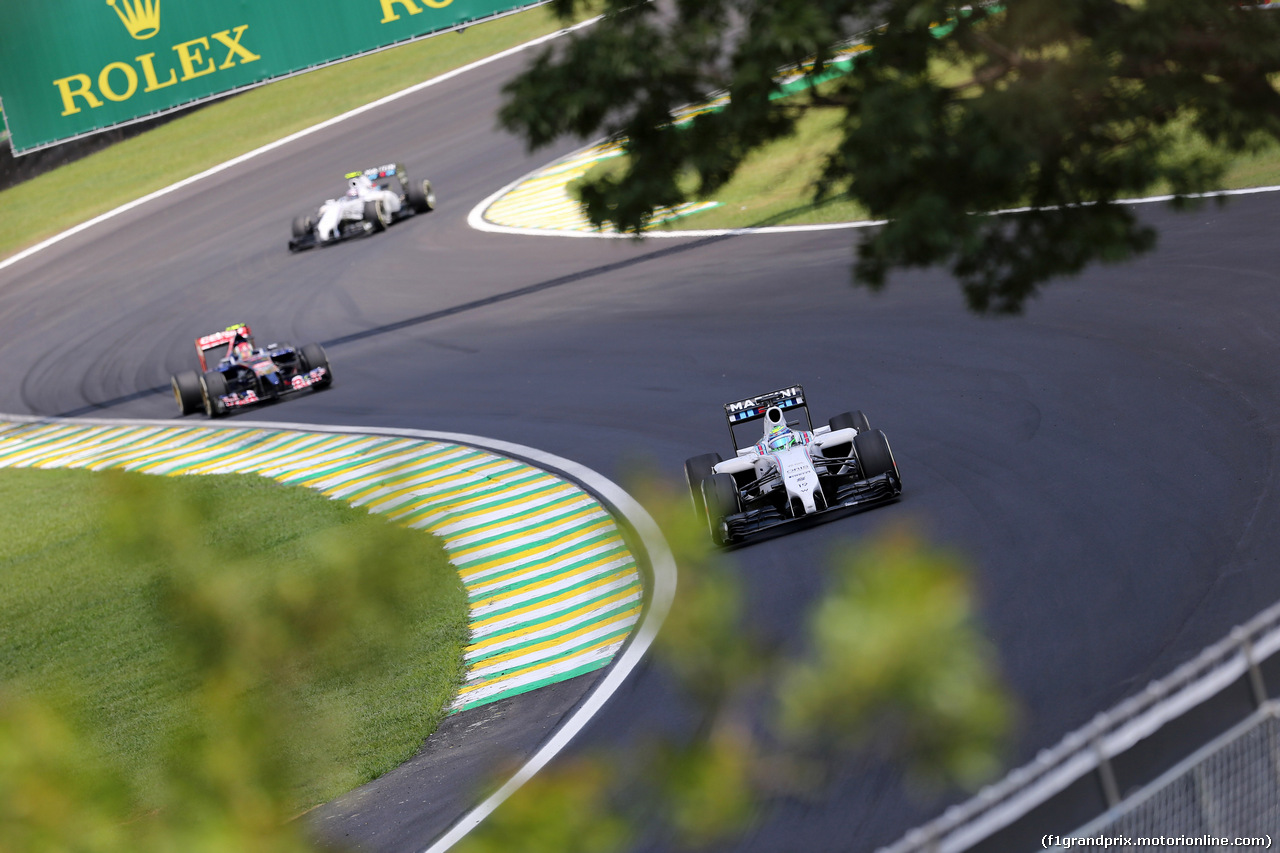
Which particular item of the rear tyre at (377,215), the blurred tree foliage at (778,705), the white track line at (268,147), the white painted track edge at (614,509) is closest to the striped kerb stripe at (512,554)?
the white painted track edge at (614,509)

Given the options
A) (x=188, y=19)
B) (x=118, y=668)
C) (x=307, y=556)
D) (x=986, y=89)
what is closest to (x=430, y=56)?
(x=188, y=19)

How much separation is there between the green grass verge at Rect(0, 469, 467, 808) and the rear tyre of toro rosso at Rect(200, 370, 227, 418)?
2.26 metres

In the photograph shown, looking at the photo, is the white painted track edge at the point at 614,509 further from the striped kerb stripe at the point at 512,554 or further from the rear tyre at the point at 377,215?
the rear tyre at the point at 377,215

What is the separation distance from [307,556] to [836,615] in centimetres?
75

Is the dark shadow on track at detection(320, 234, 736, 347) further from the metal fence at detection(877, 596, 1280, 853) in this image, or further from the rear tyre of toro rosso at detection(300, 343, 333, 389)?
the metal fence at detection(877, 596, 1280, 853)

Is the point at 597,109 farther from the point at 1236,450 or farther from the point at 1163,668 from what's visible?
the point at 1236,450

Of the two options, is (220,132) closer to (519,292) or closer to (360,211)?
(360,211)

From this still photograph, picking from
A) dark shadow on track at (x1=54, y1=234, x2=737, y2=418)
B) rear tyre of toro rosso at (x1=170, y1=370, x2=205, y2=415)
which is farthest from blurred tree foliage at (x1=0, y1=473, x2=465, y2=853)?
dark shadow on track at (x1=54, y1=234, x2=737, y2=418)

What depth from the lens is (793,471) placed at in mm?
11406

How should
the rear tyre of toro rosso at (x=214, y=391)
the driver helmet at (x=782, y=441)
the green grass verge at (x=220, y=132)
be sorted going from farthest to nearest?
the green grass verge at (x=220, y=132)
the rear tyre of toro rosso at (x=214, y=391)
the driver helmet at (x=782, y=441)

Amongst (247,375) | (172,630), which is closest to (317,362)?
(247,375)

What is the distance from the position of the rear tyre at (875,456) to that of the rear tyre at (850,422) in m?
0.78

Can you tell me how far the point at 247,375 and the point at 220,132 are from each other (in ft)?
77.9

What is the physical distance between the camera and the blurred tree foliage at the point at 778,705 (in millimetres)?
1248
